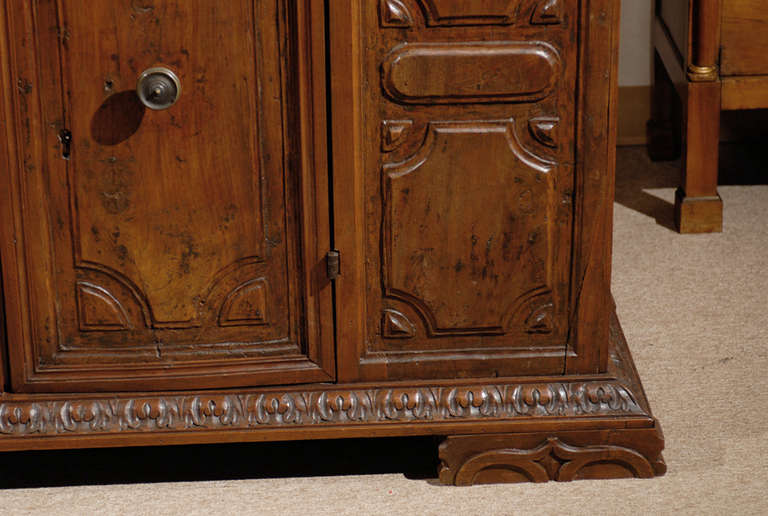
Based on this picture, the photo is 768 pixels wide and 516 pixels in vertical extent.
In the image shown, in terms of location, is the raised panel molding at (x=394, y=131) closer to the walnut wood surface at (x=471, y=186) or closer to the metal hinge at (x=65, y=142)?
the walnut wood surface at (x=471, y=186)

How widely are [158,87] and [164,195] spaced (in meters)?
0.16

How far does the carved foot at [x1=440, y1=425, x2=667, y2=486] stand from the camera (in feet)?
6.27

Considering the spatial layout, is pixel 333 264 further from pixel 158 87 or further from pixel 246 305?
pixel 158 87

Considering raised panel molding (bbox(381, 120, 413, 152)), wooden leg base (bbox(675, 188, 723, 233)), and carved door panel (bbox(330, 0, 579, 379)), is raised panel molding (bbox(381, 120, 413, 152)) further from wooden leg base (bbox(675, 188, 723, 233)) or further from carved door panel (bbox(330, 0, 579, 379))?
wooden leg base (bbox(675, 188, 723, 233))

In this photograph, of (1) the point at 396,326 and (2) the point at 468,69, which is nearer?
(2) the point at 468,69

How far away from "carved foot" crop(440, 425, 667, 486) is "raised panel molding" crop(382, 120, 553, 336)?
0.55ft

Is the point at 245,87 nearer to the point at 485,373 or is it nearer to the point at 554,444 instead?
the point at 485,373

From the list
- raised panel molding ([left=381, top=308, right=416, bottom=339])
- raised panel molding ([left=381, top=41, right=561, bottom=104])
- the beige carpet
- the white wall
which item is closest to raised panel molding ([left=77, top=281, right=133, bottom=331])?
the beige carpet

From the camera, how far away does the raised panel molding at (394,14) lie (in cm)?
176

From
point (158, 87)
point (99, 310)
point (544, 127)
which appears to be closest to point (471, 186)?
point (544, 127)

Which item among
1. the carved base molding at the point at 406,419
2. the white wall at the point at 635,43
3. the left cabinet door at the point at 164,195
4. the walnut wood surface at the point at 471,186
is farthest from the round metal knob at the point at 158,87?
the white wall at the point at 635,43

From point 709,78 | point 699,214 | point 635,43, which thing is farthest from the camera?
point 635,43

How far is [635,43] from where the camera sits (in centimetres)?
357

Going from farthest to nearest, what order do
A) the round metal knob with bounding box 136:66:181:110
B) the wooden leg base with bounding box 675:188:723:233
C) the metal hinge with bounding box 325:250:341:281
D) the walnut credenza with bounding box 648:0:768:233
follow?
1. the wooden leg base with bounding box 675:188:723:233
2. the walnut credenza with bounding box 648:0:768:233
3. the metal hinge with bounding box 325:250:341:281
4. the round metal knob with bounding box 136:66:181:110
